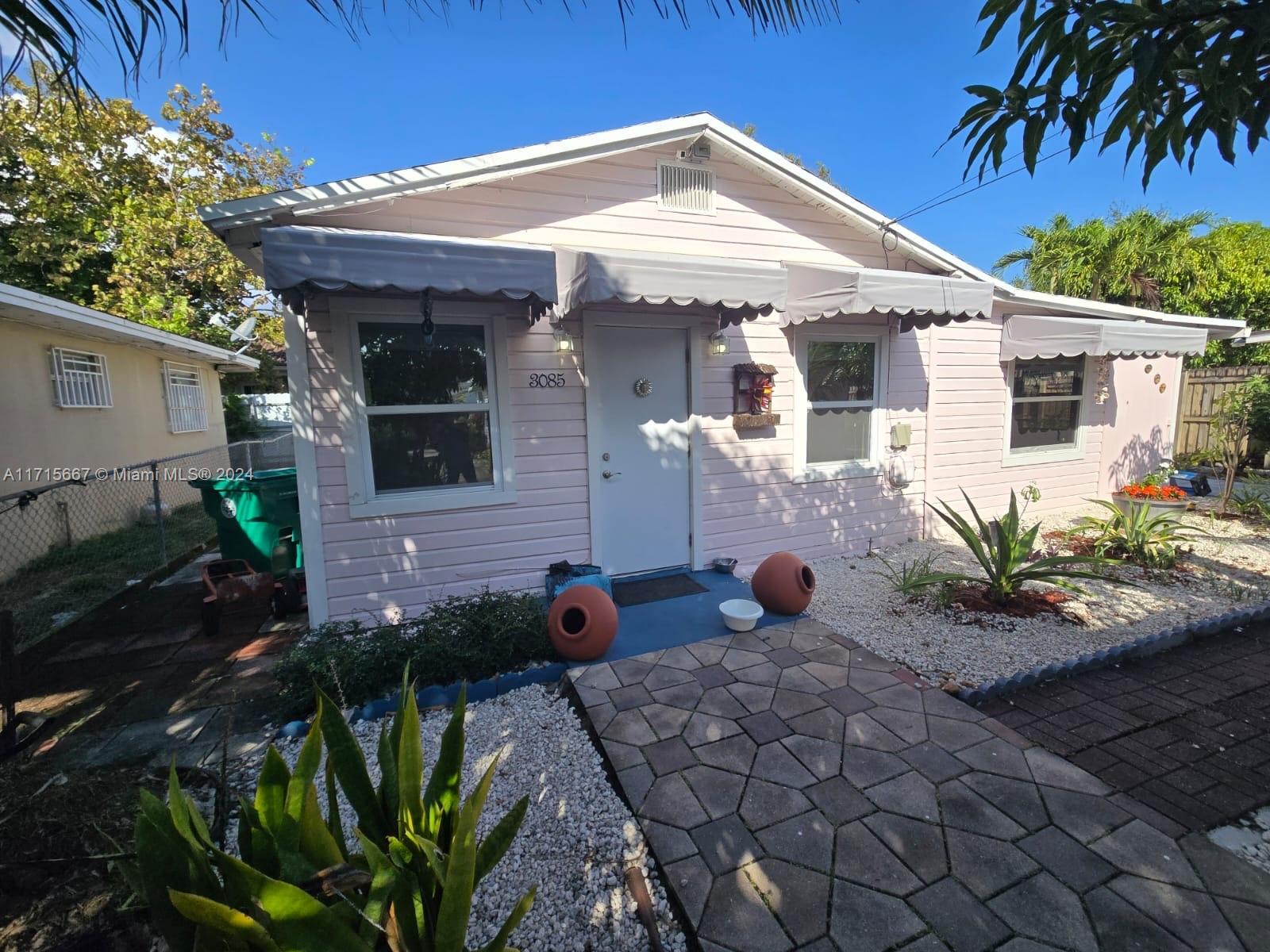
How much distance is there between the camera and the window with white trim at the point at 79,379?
8047 millimetres

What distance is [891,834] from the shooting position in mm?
2309

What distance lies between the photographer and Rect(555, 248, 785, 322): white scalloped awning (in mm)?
3998

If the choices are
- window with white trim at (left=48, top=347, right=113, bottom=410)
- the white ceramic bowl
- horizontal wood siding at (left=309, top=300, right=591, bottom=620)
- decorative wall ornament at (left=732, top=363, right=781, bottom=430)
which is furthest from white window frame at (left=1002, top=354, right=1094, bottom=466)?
window with white trim at (left=48, top=347, right=113, bottom=410)

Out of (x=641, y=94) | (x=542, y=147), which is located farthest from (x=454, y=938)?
(x=641, y=94)

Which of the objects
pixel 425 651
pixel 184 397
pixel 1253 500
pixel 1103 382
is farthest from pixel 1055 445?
pixel 184 397

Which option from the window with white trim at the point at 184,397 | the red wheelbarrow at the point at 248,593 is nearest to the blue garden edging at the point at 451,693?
the red wheelbarrow at the point at 248,593

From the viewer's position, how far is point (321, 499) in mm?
4387

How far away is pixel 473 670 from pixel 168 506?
10.3 meters

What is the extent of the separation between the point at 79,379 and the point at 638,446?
9517mm

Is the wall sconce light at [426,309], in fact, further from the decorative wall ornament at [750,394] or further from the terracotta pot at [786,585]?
the terracotta pot at [786,585]

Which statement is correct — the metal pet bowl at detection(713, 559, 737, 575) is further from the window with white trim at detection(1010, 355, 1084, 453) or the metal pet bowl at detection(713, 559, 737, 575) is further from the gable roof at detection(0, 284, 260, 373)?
the gable roof at detection(0, 284, 260, 373)

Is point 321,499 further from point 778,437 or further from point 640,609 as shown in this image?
point 778,437

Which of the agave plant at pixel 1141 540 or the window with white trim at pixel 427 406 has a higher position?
the window with white trim at pixel 427 406

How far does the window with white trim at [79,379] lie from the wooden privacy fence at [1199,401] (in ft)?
66.4
